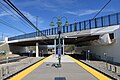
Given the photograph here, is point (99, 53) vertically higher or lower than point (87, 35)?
lower

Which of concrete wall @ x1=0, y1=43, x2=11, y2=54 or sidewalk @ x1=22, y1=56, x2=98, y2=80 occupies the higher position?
concrete wall @ x1=0, y1=43, x2=11, y2=54

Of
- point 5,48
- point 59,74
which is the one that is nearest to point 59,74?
point 59,74

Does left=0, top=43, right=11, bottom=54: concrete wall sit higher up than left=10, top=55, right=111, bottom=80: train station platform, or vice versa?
left=0, top=43, right=11, bottom=54: concrete wall

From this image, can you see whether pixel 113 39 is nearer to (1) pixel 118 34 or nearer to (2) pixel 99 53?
(1) pixel 118 34

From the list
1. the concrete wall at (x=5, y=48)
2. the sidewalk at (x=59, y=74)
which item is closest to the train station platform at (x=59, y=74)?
the sidewalk at (x=59, y=74)

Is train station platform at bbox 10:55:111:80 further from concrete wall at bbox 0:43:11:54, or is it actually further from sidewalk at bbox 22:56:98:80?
concrete wall at bbox 0:43:11:54

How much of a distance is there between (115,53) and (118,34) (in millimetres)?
3679

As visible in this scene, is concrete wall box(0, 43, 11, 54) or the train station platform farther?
concrete wall box(0, 43, 11, 54)

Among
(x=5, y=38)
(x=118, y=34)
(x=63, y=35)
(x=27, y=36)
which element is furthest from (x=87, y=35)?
(x=5, y=38)

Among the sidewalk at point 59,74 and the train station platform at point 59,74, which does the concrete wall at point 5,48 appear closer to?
the train station platform at point 59,74

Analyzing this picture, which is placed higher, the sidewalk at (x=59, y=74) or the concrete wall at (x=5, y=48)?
the concrete wall at (x=5, y=48)

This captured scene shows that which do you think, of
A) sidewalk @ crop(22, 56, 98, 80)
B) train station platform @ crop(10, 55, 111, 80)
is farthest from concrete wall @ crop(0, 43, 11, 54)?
sidewalk @ crop(22, 56, 98, 80)

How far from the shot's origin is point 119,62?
3472cm

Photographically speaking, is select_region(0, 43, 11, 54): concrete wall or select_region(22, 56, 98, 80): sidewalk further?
select_region(0, 43, 11, 54): concrete wall
